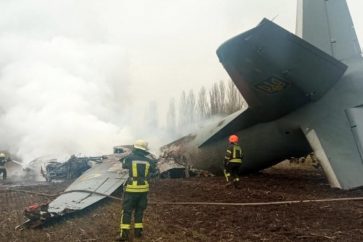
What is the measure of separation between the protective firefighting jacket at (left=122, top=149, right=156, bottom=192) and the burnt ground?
34.7 inches

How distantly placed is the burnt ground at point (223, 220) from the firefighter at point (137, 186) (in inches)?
16.3

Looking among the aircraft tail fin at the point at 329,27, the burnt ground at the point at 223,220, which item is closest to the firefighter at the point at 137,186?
the burnt ground at the point at 223,220

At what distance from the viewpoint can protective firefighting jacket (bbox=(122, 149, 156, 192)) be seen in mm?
7707

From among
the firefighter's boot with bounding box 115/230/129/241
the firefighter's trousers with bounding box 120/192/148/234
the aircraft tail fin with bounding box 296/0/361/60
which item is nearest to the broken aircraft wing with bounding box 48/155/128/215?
the firefighter's trousers with bounding box 120/192/148/234

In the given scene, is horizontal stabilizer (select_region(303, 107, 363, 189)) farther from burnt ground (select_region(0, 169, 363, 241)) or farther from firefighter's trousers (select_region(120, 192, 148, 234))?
firefighter's trousers (select_region(120, 192, 148, 234))

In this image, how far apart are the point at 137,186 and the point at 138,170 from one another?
0.30m

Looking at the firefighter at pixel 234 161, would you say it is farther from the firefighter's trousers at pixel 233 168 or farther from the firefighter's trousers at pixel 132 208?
the firefighter's trousers at pixel 132 208

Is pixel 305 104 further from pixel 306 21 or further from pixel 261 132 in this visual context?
pixel 306 21

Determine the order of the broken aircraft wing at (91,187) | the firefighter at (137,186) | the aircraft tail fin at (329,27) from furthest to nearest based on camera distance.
Result: 1. the aircraft tail fin at (329,27)
2. the broken aircraft wing at (91,187)
3. the firefighter at (137,186)

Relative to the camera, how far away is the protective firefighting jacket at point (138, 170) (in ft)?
25.3

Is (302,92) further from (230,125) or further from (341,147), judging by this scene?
(230,125)

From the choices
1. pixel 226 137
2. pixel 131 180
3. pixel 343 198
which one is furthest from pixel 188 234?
pixel 226 137

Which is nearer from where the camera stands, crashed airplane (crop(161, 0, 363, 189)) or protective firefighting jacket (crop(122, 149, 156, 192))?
protective firefighting jacket (crop(122, 149, 156, 192))

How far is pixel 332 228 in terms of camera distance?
282 inches
